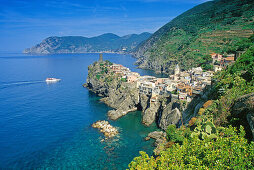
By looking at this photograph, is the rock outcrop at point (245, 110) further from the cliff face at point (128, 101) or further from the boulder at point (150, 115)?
the boulder at point (150, 115)

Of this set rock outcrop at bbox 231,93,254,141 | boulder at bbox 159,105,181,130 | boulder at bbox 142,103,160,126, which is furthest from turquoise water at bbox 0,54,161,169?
rock outcrop at bbox 231,93,254,141

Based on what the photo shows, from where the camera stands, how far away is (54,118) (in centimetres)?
5416

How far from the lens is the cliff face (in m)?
45.5

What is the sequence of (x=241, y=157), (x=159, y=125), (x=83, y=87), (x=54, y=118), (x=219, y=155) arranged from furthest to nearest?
(x=83, y=87), (x=54, y=118), (x=159, y=125), (x=219, y=155), (x=241, y=157)

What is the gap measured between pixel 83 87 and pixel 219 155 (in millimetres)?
86714

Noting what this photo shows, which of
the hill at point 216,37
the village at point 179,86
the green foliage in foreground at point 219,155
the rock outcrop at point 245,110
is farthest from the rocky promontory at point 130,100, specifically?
the hill at point 216,37

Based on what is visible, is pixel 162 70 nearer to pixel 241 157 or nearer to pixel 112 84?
pixel 112 84

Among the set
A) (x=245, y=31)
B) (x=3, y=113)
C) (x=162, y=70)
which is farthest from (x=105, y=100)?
(x=245, y=31)

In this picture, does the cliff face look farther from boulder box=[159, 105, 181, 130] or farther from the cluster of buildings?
the cluster of buildings

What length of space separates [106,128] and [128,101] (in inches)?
656

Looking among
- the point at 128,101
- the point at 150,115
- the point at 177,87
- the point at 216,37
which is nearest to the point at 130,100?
the point at 128,101

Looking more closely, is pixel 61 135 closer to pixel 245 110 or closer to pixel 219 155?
pixel 245 110

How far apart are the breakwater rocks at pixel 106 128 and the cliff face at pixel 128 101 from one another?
5006 mm

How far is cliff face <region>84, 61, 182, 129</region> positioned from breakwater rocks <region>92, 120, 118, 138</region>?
501 cm
